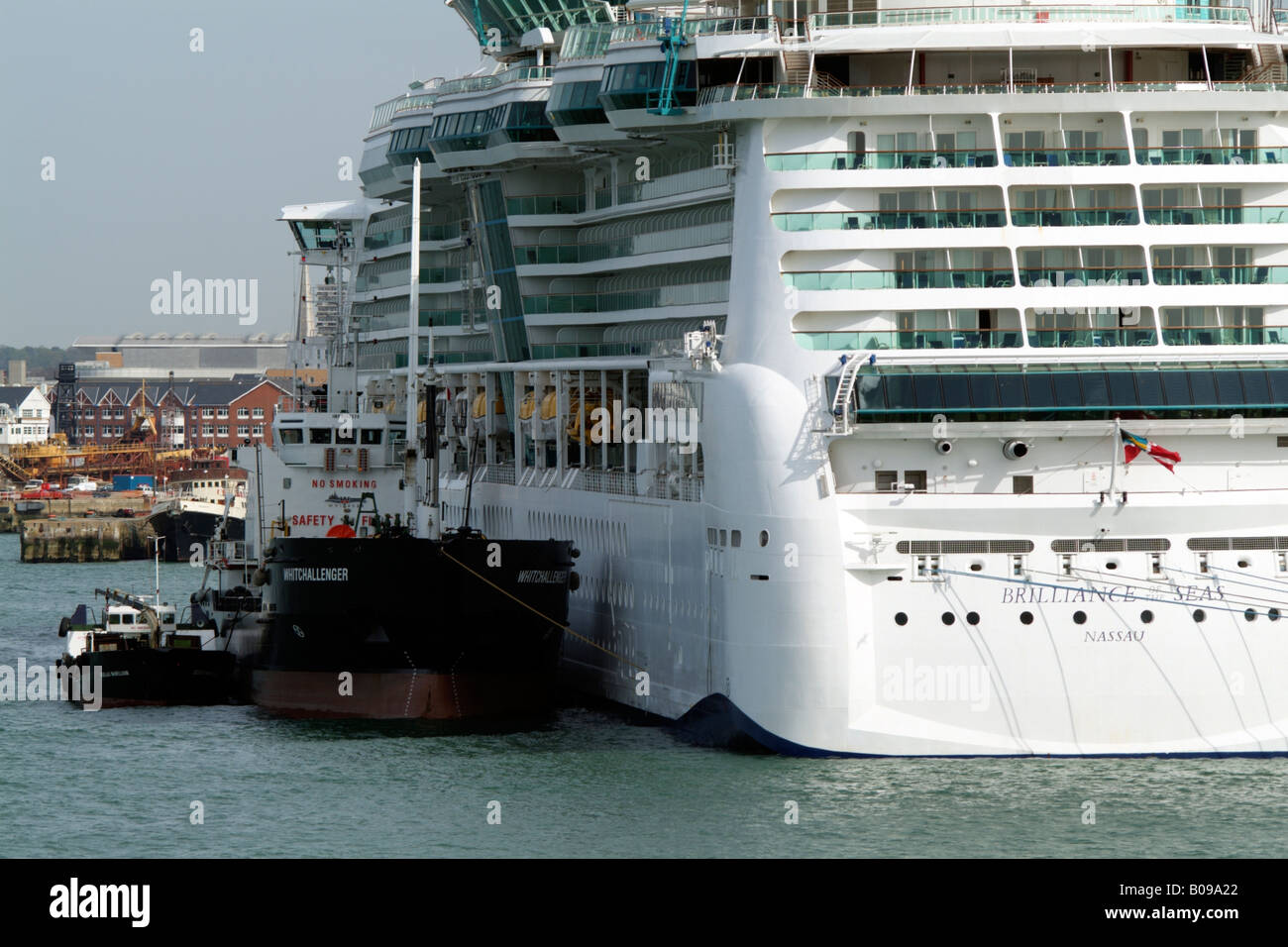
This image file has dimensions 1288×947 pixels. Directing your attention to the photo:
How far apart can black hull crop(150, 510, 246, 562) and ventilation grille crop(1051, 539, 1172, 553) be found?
298 feet

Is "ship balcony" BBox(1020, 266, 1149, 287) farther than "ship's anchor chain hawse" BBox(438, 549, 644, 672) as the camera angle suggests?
No

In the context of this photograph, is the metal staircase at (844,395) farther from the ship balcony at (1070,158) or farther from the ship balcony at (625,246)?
the ship balcony at (625,246)

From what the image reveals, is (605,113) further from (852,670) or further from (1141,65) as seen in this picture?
(852,670)

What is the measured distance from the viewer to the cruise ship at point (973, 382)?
106ft

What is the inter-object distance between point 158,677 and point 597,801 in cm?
1743

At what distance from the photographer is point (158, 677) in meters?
46.8

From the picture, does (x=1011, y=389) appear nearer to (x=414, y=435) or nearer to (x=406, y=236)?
(x=414, y=435)

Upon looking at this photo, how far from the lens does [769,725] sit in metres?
33.4

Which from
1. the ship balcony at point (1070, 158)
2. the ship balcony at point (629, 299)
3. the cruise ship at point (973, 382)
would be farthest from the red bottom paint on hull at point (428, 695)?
the ship balcony at point (1070, 158)

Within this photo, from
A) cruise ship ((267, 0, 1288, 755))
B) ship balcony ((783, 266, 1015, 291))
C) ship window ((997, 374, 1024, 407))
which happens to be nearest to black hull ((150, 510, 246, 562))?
cruise ship ((267, 0, 1288, 755))

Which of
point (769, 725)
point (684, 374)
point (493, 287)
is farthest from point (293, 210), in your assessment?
point (769, 725)

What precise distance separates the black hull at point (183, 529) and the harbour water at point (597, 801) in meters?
82.6

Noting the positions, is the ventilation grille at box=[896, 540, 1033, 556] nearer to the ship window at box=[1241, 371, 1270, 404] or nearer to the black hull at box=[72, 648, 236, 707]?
the ship window at box=[1241, 371, 1270, 404]

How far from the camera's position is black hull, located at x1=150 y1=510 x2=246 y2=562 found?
121 meters
